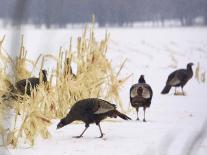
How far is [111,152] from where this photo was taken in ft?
13.7

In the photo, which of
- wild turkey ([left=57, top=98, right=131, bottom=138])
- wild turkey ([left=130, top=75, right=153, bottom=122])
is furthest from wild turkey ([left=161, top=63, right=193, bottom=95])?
wild turkey ([left=57, top=98, right=131, bottom=138])

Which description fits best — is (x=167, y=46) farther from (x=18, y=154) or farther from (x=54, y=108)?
(x=18, y=154)

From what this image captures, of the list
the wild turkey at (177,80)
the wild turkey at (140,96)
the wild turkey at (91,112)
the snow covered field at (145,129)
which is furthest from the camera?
the wild turkey at (177,80)

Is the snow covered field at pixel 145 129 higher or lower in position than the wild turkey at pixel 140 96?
lower

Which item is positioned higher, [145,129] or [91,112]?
[91,112]

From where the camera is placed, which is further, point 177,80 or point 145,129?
point 177,80

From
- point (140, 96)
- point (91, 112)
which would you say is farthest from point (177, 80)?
point (91, 112)

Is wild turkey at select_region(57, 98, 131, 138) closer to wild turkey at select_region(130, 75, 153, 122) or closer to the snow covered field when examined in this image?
the snow covered field

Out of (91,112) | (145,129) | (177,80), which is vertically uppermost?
(91,112)

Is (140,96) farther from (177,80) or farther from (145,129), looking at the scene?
(177,80)

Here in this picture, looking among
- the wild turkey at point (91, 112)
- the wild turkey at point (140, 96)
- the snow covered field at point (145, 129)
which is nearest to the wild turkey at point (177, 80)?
the snow covered field at point (145, 129)

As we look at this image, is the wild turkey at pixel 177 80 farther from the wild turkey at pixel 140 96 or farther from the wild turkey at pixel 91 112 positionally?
the wild turkey at pixel 91 112

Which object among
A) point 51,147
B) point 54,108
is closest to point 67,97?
point 54,108

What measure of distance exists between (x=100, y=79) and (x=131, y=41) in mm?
15115
